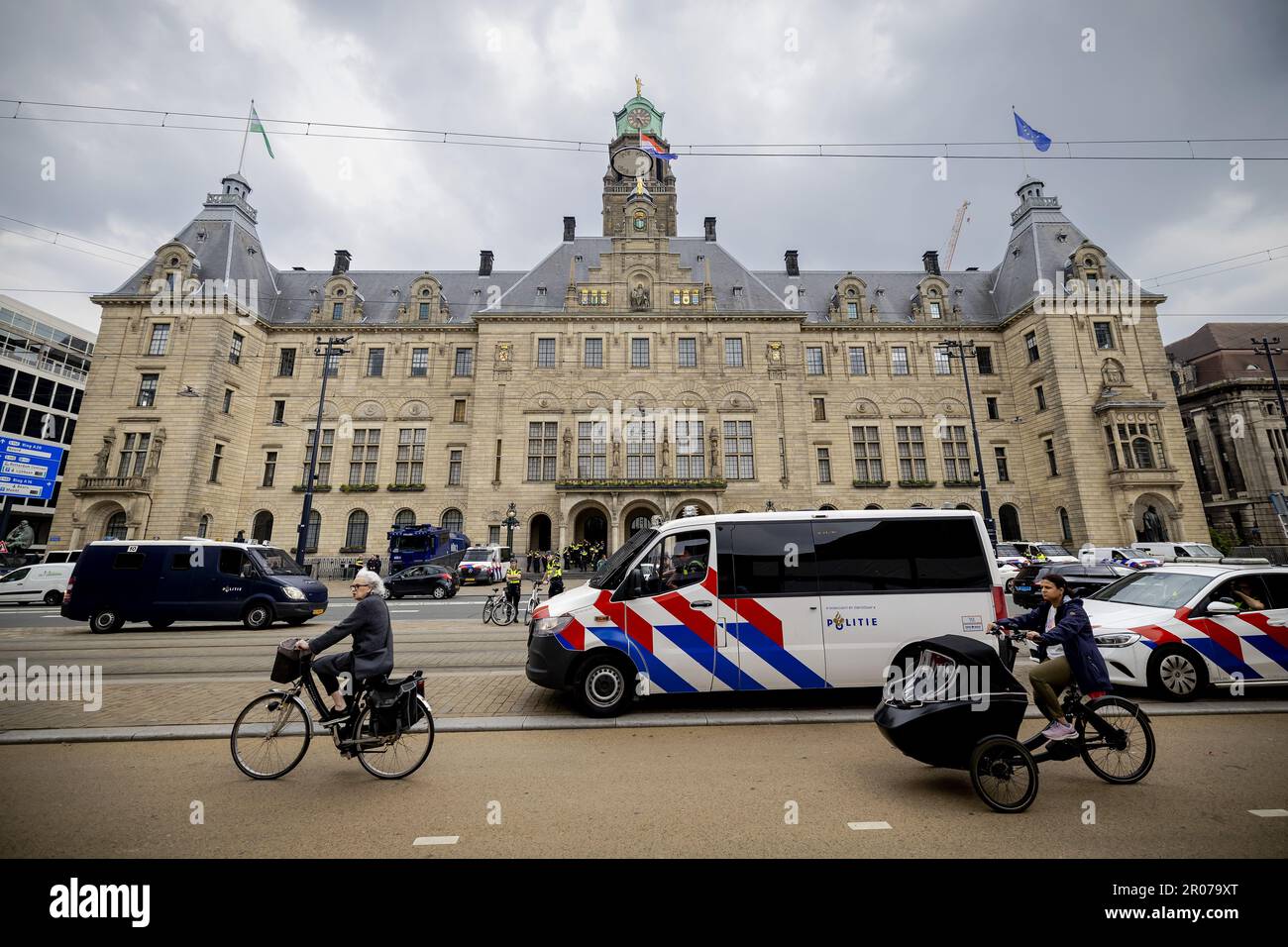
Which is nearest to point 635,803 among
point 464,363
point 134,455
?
point 464,363

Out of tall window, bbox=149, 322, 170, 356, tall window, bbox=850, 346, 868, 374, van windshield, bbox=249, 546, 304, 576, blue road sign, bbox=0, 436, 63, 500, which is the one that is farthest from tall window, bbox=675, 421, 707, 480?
tall window, bbox=149, 322, 170, 356

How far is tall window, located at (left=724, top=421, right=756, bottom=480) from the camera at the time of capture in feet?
106

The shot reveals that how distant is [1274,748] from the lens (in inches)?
190

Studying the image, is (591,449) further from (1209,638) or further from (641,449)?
(1209,638)

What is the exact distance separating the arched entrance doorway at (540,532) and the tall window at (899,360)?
25267mm

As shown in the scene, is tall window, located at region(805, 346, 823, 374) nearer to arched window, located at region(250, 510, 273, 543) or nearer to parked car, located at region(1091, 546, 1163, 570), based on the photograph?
parked car, located at region(1091, 546, 1163, 570)

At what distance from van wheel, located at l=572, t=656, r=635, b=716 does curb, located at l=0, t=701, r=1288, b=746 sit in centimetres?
14

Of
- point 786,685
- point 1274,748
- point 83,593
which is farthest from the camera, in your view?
point 83,593

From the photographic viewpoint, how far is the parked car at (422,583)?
20438 mm

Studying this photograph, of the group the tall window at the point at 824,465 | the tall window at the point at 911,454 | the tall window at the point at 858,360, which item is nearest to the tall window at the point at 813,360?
the tall window at the point at 858,360

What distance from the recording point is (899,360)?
35.5m
